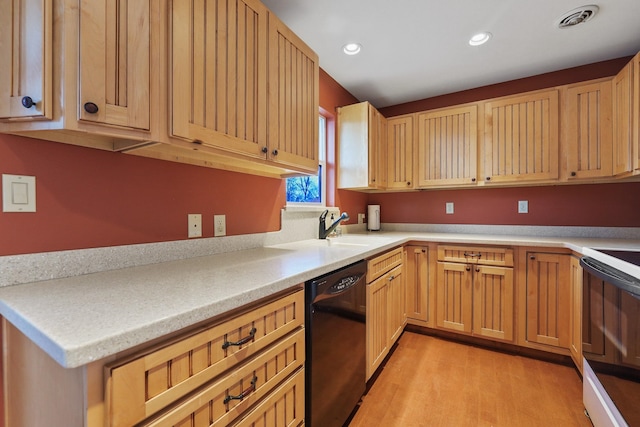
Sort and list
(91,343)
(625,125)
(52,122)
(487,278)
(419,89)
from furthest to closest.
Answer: (419,89)
(487,278)
(625,125)
(52,122)
(91,343)

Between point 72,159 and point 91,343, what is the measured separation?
0.82 m

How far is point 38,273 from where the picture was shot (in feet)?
3.04

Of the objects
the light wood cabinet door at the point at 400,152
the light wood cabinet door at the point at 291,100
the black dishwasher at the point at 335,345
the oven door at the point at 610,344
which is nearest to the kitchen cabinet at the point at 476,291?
the oven door at the point at 610,344

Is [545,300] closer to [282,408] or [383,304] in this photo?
[383,304]

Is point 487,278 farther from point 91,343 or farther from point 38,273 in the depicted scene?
point 38,273

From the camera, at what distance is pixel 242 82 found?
1256 millimetres

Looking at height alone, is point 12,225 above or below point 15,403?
above

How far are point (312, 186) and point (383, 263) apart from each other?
1.03 meters

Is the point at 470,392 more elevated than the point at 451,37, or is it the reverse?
the point at 451,37

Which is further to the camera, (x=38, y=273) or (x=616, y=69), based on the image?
(x=616, y=69)

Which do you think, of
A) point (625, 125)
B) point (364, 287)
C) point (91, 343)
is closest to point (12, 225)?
point (91, 343)

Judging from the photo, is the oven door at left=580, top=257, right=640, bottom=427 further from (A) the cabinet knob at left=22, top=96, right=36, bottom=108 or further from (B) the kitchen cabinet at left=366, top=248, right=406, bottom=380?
(A) the cabinet knob at left=22, top=96, right=36, bottom=108

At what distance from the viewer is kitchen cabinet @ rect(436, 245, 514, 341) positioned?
2.21m

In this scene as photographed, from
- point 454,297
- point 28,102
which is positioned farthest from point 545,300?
point 28,102
